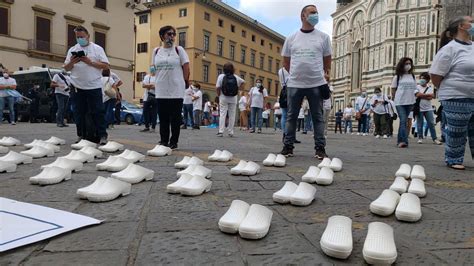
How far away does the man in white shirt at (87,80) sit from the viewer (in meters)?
5.90

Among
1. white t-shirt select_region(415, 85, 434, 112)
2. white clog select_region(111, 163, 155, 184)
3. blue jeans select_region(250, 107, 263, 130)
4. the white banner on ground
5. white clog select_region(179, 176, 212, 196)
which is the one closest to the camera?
the white banner on ground

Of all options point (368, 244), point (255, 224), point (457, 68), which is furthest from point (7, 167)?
point (457, 68)

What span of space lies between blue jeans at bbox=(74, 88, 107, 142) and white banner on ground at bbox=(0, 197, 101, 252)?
3.86 m

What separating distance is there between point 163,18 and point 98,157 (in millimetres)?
45660

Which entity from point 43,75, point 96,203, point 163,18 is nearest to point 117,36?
point 163,18

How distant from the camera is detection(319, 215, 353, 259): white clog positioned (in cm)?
172

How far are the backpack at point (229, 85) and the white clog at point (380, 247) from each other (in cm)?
801

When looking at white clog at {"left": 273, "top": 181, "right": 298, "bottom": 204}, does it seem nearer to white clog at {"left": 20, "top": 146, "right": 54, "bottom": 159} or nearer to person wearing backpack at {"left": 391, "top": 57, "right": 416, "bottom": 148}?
white clog at {"left": 20, "top": 146, "right": 54, "bottom": 159}

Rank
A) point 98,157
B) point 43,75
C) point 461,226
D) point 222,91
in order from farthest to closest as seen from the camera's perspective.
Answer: point 43,75
point 222,91
point 98,157
point 461,226

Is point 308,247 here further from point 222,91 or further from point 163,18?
point 163,18

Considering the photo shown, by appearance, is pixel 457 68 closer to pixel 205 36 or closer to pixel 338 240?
pixel 338 240

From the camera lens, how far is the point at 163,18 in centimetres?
4809

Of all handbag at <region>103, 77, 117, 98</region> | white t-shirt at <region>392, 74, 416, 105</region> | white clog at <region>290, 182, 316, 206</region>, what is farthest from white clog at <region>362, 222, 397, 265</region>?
handbag at <region>103, 77, 117, 98</region>

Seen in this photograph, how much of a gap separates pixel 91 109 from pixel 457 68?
4.77 m
